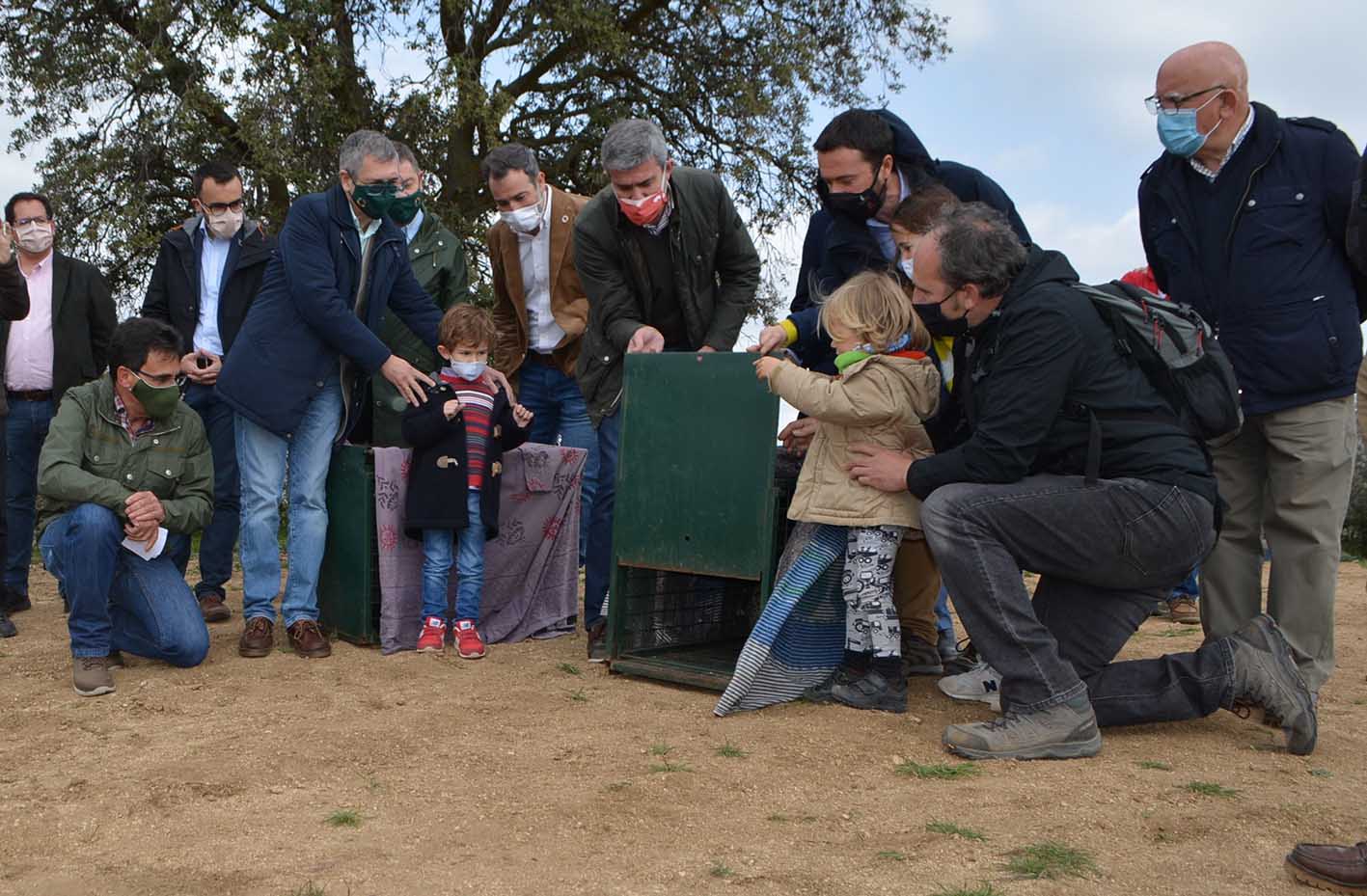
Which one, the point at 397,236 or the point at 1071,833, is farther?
the point at 397,236

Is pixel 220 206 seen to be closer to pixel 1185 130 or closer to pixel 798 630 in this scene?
pixel 798 630

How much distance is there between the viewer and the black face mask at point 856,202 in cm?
435

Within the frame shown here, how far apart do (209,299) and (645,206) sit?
2.24 meters

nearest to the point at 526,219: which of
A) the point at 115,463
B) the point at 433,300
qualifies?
the point at 433,300

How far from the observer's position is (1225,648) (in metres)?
3.77

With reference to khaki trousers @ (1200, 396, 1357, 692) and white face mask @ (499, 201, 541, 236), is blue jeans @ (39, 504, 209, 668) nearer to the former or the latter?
white face mask @ (499, 201, 541, 236)

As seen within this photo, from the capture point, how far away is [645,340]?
4.76 m

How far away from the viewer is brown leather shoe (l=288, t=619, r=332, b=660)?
488 cm

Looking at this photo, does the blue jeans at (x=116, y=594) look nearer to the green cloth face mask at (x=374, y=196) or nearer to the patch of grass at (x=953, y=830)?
the green cloth face mask at (x=374, y=196)

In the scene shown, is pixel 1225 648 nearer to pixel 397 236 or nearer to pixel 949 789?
pixel 949 789

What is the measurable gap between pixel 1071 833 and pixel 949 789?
1.27ft

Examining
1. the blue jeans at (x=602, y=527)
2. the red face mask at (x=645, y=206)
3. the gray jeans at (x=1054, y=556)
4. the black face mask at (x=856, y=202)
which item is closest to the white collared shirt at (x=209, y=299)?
the blue jeans at (x=602, y=527)

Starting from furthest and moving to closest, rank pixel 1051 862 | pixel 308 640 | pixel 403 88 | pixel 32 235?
pixel 403 88
pixel 32 235
pixel 308 640
pixel 1051 862

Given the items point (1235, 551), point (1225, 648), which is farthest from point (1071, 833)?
point (1235, 551)
